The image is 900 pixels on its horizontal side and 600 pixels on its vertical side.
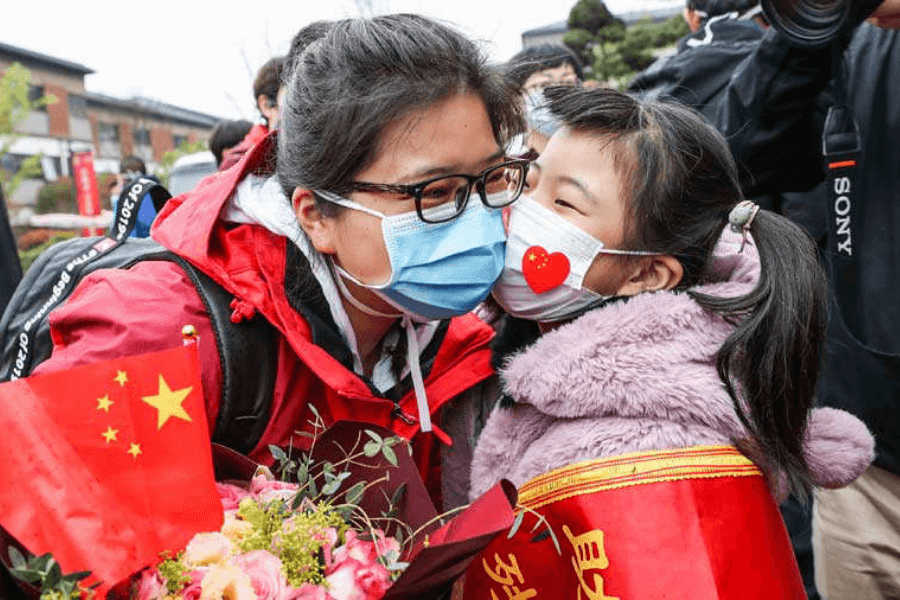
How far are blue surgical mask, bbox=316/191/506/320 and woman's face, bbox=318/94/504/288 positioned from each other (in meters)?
0.02

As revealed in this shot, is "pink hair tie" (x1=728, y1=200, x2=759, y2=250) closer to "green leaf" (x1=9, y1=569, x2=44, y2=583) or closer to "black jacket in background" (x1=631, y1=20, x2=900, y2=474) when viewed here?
"black jacket in background" (x1=631, y1=20, x2=900, y2=474)

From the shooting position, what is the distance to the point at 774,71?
8.09 ft

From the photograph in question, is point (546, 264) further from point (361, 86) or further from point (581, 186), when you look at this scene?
point (361, 86)

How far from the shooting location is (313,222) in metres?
1.93

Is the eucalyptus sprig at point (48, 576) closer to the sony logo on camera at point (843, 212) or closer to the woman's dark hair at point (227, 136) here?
the sony logo on camera at point (843, 212)

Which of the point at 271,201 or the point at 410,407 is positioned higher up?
the point at 271,201

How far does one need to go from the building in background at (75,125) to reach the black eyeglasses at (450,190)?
30362mm

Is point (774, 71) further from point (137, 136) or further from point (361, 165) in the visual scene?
point (137, 136)

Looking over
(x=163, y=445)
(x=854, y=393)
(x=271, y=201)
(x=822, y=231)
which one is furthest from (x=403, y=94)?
(x=822, y=231)

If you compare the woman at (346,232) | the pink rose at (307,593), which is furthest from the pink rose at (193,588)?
the woman at (346,232)

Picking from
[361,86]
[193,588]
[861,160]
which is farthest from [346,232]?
[861,160]

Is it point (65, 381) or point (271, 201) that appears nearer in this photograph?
point (65, 381)

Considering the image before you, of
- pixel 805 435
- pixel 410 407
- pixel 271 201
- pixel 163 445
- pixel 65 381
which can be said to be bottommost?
pixel 805 435

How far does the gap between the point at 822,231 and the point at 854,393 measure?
663 millimetres
